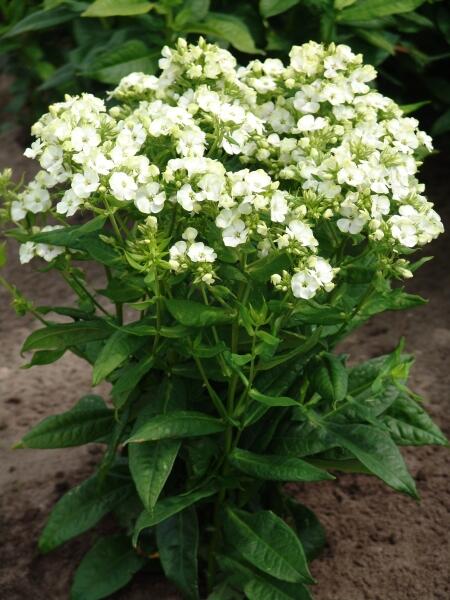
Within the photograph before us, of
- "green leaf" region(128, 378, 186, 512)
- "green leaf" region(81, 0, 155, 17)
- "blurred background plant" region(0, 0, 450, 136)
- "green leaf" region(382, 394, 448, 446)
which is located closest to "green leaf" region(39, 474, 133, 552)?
"green leaf" region(128, 378, 186, 512)

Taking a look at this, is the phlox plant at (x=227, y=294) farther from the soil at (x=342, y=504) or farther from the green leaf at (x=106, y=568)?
the soil at (x=342, y=504)

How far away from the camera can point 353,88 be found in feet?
8.27

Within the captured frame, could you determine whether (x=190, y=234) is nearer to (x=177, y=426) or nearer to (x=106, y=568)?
(x=177, y=426)

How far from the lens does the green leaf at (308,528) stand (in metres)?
2.93

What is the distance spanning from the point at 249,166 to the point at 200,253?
59cm

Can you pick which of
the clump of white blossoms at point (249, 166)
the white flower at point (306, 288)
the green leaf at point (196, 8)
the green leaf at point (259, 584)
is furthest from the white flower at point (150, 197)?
the green leaf at point (196, 8)

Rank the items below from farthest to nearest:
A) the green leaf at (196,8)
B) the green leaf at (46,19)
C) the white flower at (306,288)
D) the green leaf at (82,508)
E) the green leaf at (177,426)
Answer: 1. the green leaf at (46,19)
2. the green leaf at (196,8)
3. the green leaf at (82,508)
4. the green leaf at (177,426)
5. the white flower at (306,288)

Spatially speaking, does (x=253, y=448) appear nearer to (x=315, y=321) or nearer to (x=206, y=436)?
(x=206, y=436)

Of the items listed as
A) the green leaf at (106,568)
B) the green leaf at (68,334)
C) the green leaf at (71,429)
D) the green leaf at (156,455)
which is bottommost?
the green leaf at (106,568)

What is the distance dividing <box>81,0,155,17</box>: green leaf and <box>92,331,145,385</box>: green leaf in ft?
5.33

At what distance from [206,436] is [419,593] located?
2.81 feet

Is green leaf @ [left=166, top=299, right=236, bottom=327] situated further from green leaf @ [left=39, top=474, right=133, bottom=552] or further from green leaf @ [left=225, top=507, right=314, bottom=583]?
green leaf @ [left=39, top=474, right=133, bottom=552]

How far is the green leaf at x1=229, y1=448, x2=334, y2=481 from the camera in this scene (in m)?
2.43

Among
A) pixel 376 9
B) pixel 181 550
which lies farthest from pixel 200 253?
pixel 376 9
